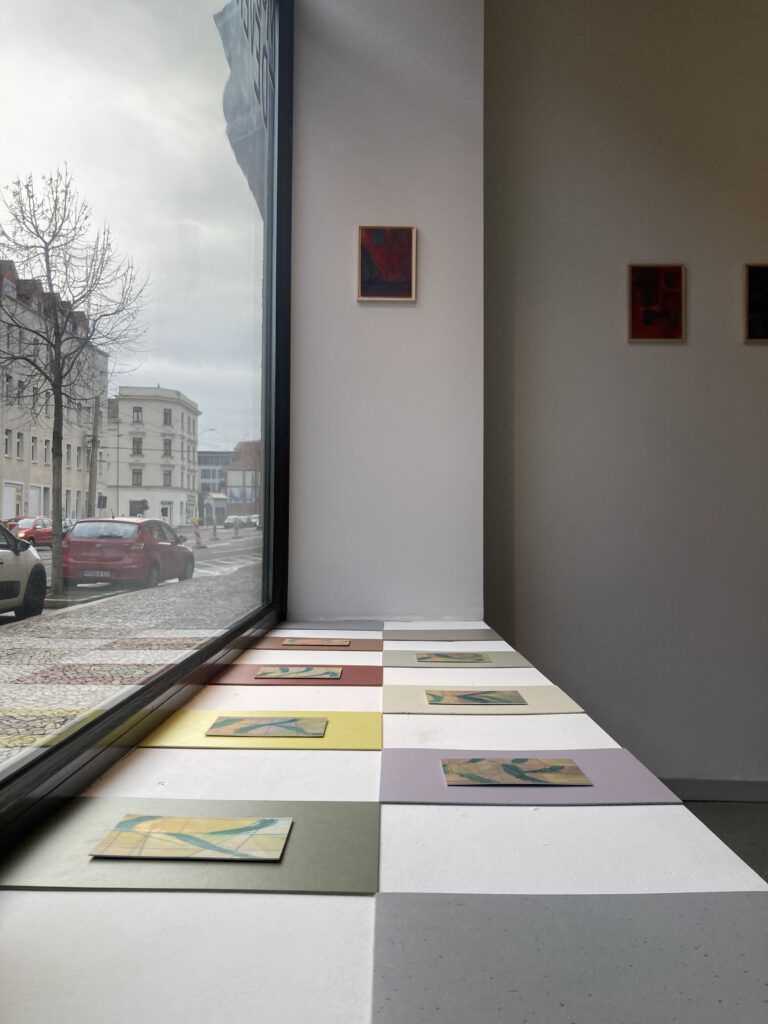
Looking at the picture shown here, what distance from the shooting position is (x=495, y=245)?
332 centimetres

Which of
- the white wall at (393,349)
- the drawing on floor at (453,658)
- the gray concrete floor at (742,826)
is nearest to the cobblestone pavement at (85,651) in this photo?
the drawing on floor at (453,658)

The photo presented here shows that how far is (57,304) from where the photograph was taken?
978 mm

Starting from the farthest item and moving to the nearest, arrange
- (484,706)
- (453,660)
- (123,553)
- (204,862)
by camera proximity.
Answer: (453,660) < (484,706) < (123,553) < (204,862)

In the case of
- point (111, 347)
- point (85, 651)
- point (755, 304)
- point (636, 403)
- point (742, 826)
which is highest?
point (755, 304)

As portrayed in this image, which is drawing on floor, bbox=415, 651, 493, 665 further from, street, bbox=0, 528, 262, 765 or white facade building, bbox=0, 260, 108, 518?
white facade building, bbox=0, 260, 108, 518

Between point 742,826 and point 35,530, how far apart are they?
2830 mm

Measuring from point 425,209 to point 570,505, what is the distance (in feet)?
4.06

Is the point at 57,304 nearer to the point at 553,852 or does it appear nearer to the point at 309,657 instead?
the point at 553,852

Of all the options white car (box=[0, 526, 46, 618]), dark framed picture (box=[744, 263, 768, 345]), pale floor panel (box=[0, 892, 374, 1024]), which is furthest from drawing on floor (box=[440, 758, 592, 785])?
dark framed picture (box=[744, 263, 768, 345])

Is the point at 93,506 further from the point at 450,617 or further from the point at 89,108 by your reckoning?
the point at 450,617

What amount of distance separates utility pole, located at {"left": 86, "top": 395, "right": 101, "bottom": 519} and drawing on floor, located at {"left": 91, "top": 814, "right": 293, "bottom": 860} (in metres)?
0.41

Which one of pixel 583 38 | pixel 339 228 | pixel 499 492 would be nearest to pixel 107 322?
pixel 339 228

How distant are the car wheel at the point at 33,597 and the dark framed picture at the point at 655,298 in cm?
277

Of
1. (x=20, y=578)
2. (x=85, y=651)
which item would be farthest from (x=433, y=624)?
(x=20, y=578)
